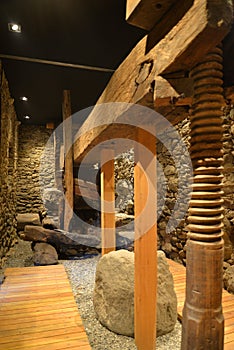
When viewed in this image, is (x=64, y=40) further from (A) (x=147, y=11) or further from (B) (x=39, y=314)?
(B) (x=39, y=314)

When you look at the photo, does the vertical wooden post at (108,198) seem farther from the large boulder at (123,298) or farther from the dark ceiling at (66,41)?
the dark ceiling at (66,41)

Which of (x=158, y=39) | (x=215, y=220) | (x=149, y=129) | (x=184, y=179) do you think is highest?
(x=158, y=39)

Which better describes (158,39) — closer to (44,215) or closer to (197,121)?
(197,121)

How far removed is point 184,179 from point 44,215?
2977mm

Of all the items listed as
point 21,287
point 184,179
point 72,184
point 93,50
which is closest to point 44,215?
point 72,184

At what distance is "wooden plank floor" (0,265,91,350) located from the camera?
6.62 ft

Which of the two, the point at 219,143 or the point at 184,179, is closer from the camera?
the point at 219,143

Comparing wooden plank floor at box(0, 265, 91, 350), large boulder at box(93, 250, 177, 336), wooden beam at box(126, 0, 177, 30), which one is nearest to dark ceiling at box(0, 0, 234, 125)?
wooden beam at box(126, 0, 177, 30)

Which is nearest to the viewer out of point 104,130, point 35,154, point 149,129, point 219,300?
point 219,300

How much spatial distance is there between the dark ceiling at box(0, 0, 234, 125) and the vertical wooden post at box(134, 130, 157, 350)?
844mm

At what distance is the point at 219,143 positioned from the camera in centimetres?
105

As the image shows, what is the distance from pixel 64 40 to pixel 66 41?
0.10 feet

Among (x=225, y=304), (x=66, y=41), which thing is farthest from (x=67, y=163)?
(x=225, y=304)

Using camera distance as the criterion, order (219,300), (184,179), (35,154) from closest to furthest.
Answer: (219,300)
(184,179)
(35,154)
